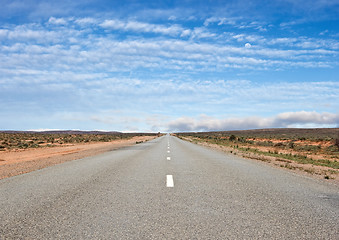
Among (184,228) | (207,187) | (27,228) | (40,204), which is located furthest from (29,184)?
(184,228)

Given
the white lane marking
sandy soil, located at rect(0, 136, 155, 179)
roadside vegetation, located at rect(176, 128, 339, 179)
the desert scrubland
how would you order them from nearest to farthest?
the white lane marking < sandy soil, located at rect(0, 136, 155, 179) < the desert scrubland < roadside vegetation, located at rect(176, 128, 339, 179)

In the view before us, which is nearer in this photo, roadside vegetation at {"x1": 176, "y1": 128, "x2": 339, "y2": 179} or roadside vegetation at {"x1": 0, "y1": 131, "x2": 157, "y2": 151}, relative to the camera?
roadside vegetation at {"x1": 176, "y1": 128, "x2": 339, "y2": 179}

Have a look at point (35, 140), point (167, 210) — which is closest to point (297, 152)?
point (167, 210)

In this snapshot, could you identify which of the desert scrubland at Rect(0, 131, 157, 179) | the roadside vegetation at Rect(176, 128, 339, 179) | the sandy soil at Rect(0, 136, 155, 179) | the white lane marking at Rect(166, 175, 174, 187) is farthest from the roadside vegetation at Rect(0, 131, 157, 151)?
the white lane marking at Rect(166, 175, 174, 187)

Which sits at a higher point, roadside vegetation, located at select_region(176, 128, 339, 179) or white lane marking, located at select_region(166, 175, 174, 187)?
white lane marking, located at select_region(166, 175, 174, 187)

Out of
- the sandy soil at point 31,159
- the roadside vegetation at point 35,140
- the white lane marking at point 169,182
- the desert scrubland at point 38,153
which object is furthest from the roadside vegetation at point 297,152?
the roadside vegetation at point 35,140

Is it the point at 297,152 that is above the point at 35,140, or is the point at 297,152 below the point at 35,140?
below

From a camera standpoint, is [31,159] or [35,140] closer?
[31,159]

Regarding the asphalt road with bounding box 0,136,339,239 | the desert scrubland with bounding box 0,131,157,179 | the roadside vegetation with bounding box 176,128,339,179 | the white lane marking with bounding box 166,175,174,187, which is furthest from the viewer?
the roadside vegetation with bounding box 176,128,339,179

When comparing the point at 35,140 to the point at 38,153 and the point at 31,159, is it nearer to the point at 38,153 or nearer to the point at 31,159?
the point at 38,153

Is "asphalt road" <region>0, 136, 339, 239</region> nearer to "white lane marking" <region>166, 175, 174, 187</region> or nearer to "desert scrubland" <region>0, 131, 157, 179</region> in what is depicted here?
"white lane marking" <region>166, 175, 174, 187</region>

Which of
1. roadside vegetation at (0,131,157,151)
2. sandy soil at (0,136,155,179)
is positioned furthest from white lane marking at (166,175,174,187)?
roadside vegetation at (0,131,157,151)

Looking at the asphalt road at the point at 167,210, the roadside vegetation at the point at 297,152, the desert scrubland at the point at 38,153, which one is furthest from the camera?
the roadside vegetation at the point at 297,152

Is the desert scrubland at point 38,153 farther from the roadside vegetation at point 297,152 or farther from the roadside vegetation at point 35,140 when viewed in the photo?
the roadside vegetation at point 297,152
